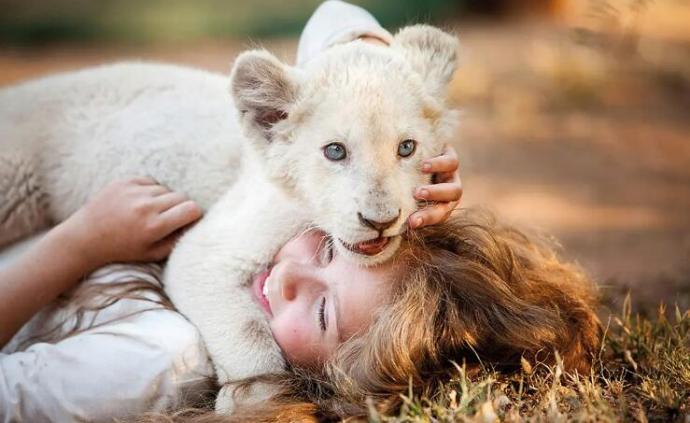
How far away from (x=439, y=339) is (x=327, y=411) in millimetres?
474

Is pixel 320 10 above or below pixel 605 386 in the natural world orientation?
above

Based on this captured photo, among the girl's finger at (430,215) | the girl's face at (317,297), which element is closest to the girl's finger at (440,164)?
the girl's finger at (430,215)

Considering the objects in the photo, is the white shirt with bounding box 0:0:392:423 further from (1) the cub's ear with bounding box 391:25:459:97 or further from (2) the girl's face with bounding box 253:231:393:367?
(1) the cub's ear with bounding box 391:25:459:97

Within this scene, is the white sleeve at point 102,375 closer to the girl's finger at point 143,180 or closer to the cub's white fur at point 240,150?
the cub's white fur at point 240,150

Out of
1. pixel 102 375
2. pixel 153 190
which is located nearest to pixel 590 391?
pixel 102 375

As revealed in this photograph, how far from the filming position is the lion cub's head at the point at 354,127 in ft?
8.66

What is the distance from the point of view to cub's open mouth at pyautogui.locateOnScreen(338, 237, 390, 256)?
8.87 ft

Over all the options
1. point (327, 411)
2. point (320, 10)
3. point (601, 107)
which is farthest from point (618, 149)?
point (327, 411)

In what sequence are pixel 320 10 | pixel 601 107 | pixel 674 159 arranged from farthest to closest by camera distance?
pixel 601 107, pixel 674 159, pixel 320 10

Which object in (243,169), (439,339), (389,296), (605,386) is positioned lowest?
(605,386)

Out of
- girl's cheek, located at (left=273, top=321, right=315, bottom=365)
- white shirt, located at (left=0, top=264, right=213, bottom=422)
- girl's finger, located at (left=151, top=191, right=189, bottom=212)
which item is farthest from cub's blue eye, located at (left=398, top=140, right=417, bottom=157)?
girl's finger, located at (left=151, top=191, right=189, bottom=212)

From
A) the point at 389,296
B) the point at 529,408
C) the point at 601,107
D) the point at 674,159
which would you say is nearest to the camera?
the point at 529,408

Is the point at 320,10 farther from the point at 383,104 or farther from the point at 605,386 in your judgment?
the point at 605,386

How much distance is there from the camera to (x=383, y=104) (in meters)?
2.73
